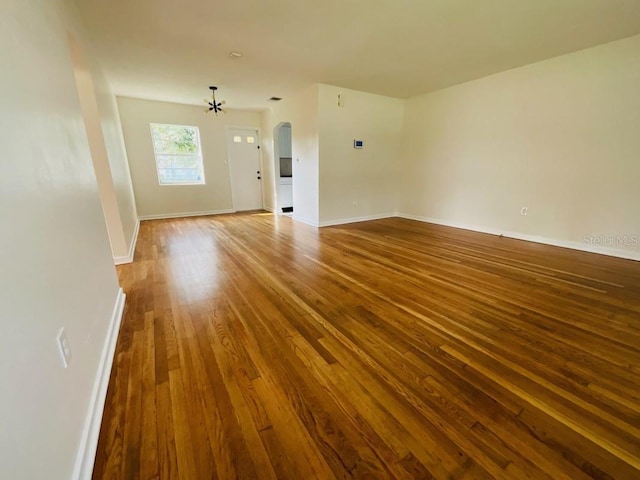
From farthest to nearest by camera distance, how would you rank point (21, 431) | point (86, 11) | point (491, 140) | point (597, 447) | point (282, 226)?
point (282, 226)
point (491, 140)
point (86, 11)
point (597, 447)
point (21, 431)

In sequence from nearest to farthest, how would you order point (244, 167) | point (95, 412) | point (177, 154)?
point (95, 412) → point (177, 154) → point (244, 167)

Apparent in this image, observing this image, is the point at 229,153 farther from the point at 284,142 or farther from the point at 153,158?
the point at 153,158

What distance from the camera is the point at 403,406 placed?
1.30 metres

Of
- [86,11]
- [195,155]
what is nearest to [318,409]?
[86,11]

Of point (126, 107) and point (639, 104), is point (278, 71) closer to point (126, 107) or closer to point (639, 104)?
point (126, 107)

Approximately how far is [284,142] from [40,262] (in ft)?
22.2

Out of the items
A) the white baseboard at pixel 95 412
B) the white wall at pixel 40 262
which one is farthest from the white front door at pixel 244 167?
the white baseboard at pixel 95 412

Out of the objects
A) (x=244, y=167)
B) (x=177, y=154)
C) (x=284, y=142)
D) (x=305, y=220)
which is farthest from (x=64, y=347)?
(x=284, y=142)

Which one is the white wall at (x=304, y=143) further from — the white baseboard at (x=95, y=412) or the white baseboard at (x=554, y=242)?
the white baseboard at (x=95, y=412)

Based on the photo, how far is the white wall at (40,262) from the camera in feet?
2.31

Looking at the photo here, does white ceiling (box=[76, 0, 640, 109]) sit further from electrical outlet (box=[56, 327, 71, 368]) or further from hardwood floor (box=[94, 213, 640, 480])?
electrical outlet (box=[56, 327, 71, 368])

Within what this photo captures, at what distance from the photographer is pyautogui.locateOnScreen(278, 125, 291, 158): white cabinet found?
7.05m

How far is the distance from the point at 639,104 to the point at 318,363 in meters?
4.69

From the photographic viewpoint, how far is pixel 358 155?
550 cm
